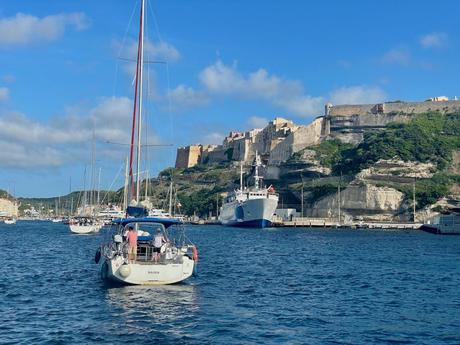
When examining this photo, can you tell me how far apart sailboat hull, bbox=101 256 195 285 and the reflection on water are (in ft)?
0.98

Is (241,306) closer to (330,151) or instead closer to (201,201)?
(330,151)

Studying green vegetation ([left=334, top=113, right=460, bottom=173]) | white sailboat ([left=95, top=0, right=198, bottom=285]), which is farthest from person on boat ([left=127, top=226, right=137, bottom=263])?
green vegetation ([left=334, top=113, right=460, bottom=173])

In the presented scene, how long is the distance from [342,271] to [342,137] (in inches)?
5338

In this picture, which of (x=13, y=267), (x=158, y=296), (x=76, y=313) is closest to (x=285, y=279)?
(x=158, y=296)

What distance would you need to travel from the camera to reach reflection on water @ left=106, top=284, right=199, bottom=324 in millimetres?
22281

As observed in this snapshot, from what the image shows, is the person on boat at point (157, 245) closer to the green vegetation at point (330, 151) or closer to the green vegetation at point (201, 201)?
the green vegetation at point (330, 151)

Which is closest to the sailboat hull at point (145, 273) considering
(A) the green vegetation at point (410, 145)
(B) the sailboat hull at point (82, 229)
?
(B) the sailboat hull at point (82, 229)

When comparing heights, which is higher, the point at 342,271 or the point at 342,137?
the point at 342,137

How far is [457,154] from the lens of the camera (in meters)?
144

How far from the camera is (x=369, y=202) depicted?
13250cm

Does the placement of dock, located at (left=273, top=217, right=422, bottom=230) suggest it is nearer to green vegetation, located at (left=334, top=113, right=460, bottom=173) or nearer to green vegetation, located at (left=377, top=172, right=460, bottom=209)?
green vegetation, located at (left=377, top=172, right=460, bottom=209)

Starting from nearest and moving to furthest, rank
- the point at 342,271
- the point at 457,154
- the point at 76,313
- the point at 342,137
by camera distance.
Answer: the point at 76,313
the point at 342,271
the point at 457,154
the point at 342,137

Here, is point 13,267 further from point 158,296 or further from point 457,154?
point 457,154

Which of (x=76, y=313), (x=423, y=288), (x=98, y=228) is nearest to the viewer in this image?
(x=76, y=313)
